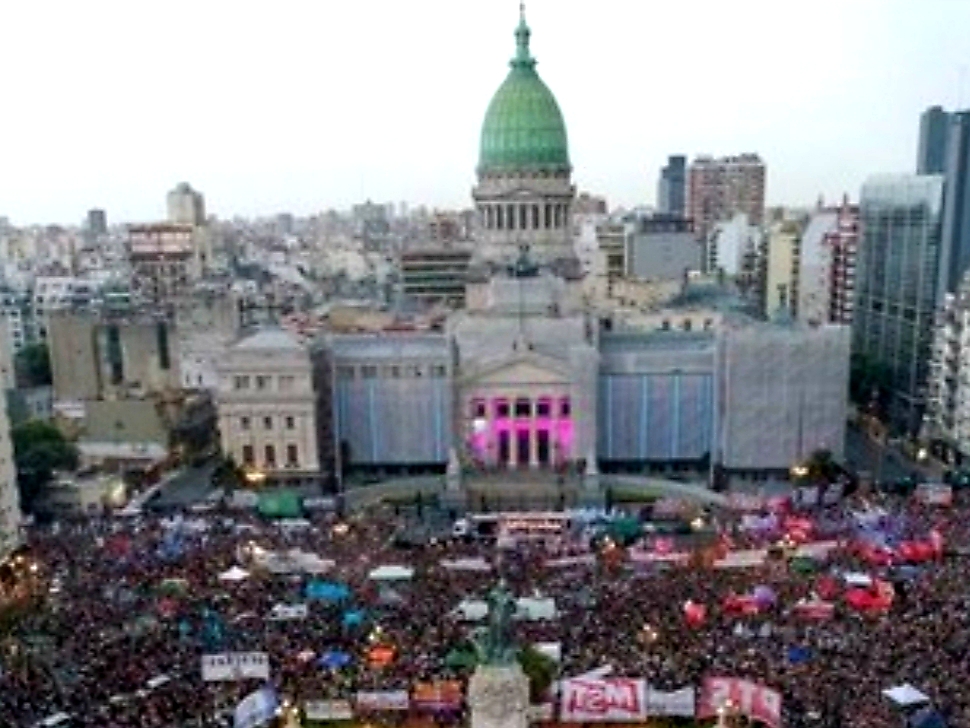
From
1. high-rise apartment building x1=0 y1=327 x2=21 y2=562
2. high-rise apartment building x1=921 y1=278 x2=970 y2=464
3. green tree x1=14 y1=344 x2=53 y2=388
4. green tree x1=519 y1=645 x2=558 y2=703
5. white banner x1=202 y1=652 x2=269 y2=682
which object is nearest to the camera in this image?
green tree x1=519 y1=645 x2=558 y2=703

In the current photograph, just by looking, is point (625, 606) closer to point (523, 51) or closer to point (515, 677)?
point (515, 677)

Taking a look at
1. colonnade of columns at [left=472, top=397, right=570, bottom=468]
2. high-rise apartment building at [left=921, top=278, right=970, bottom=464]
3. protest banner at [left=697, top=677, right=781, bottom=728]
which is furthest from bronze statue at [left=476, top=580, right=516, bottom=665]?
high-rise apartment building at [left=921, top=278, right=970, bottom=464]

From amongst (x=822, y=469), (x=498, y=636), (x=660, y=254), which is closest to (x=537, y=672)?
(x=498, y=636)

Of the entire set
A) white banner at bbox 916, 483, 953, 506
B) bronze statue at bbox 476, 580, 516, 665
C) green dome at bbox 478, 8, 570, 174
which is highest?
green dome at bbox 478, 8, 570, 174

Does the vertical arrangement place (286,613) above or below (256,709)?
below

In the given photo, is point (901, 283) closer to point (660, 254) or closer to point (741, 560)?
point (660, 254)

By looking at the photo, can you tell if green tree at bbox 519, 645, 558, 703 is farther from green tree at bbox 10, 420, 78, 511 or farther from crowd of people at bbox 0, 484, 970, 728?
green tree at bbox 10, 420, 78, 511

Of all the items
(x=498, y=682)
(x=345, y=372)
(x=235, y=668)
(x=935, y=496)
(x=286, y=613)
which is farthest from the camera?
(x=345, y=372)
